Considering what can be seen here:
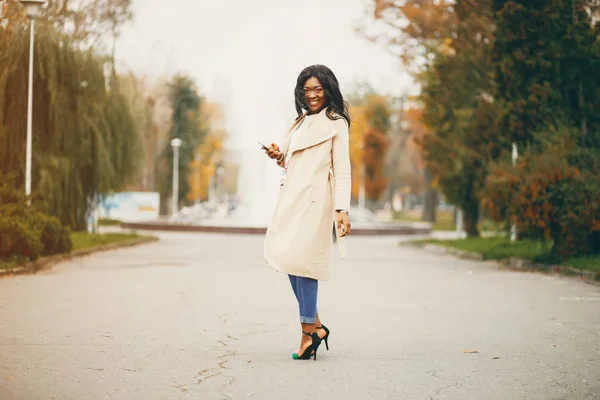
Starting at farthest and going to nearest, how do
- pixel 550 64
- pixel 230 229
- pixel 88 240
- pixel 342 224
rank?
pixel 230 229
pixel 88 240
pixel 550 64
pixel 342 224

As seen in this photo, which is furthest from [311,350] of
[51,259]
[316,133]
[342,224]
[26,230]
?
[51,259]

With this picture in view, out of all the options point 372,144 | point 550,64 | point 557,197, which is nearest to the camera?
point 557,197

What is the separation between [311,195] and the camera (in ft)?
23.1

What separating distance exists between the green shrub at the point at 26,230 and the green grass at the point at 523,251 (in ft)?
30.6

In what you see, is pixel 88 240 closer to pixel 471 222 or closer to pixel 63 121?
pixel 63 121

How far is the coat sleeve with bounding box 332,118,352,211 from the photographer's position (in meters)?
7.02

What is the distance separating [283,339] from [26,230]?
9.50 meters

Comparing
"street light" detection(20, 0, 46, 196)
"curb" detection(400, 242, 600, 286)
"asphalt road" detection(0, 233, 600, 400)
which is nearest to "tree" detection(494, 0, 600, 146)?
"curb" detection(400, 242, 600, 286)

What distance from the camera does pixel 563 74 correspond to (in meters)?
19.8

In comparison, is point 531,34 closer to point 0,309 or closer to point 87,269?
point 87,269

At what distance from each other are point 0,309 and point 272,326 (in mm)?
2933

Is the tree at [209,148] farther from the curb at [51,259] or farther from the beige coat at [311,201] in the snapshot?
the beige coat at [311,201]

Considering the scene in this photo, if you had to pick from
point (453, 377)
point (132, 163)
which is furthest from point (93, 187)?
point (453, 377)

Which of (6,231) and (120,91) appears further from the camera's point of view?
(120,91)
